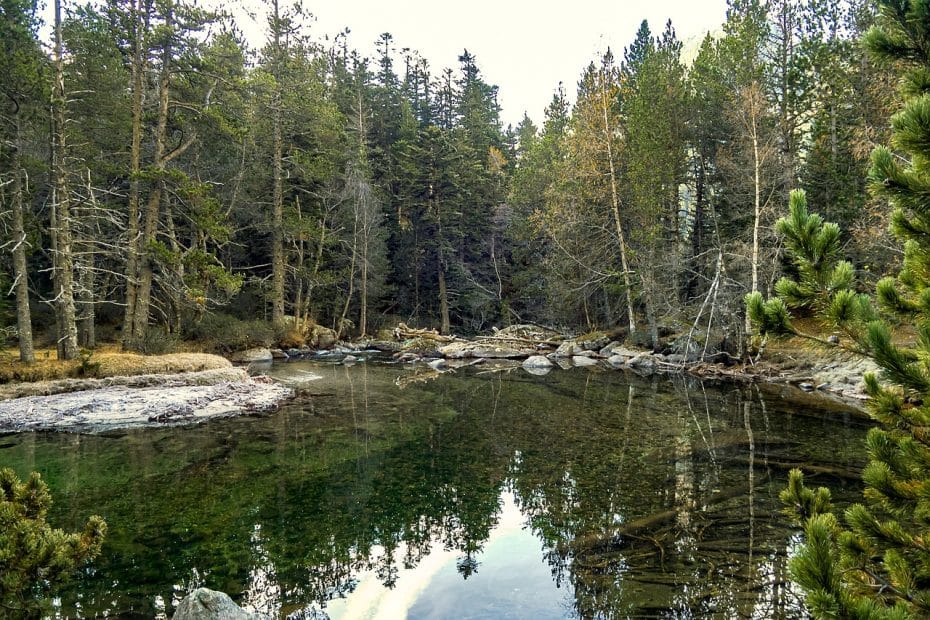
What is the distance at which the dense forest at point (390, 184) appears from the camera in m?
17.6

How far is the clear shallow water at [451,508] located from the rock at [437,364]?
30.4 ft

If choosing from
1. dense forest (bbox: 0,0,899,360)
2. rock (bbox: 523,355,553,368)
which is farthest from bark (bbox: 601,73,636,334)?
rock (bbox: 523,355,553,368)

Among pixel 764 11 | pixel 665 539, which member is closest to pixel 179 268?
pixel 665 539

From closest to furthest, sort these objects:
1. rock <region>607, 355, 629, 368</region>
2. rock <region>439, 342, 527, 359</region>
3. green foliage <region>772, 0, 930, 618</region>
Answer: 1. green foliage <region>772, 0, 930, 618</region>
2. rock <region>607, 355, 629, 368</region>
3. rock <region>439, 342, 527, 359</region>

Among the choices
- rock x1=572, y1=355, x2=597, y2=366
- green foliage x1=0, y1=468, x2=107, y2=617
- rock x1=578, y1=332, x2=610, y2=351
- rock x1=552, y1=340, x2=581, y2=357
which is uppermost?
green foliage x1=0, y1=468, x2=107, y2=617

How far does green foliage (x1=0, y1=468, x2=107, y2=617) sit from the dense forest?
14.2 meters

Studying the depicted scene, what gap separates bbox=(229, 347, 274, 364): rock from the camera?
23547mm

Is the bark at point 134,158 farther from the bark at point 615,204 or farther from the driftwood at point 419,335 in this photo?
the bark at point 615,204

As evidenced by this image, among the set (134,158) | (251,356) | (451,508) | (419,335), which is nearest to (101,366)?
(134,158)

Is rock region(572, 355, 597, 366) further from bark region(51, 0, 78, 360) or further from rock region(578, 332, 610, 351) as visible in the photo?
bark region(51, 0, 78, 360)

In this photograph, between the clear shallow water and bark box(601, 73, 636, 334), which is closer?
the clear shallow water

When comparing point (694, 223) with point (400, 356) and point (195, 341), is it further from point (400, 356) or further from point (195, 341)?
point (195, 341)

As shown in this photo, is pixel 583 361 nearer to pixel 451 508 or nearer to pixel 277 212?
pixel 451 508

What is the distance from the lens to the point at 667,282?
73.9 feet
